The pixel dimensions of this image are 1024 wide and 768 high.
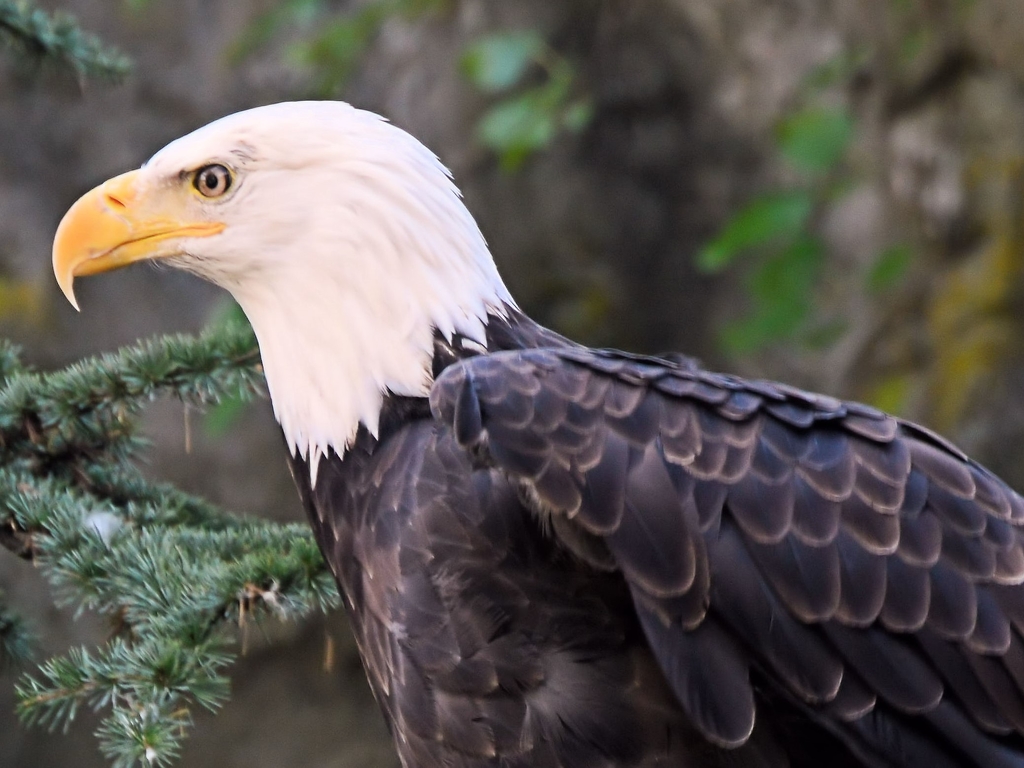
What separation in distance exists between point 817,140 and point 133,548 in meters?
2.45

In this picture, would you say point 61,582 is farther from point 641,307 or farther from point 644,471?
point 641,307

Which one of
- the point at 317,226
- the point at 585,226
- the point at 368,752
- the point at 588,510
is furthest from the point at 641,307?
the point at 588,510

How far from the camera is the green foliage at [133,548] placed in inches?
64.8

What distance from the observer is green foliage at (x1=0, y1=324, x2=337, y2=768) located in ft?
5.40

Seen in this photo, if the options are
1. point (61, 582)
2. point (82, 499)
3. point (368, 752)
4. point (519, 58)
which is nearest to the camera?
point (61, 582)

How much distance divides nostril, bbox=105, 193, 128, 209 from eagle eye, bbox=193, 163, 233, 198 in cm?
13

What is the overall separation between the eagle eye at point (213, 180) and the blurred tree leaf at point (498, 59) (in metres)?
1.75

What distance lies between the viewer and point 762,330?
3.63m

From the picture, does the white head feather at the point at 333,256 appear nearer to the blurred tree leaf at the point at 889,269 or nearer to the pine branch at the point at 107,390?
the pine branch at the point at 107,390

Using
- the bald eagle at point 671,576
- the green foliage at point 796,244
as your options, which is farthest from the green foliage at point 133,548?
the green foliage at point 796,244

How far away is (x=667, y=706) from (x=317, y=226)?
902 mm

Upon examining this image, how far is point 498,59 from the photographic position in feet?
11.7

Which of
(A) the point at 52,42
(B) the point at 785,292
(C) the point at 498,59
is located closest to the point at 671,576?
(A) the point at 52,42

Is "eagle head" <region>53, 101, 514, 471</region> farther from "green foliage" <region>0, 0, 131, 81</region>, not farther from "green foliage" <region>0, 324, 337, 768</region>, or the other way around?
"green foliage" <region>0, 0, 131, 81</region>
